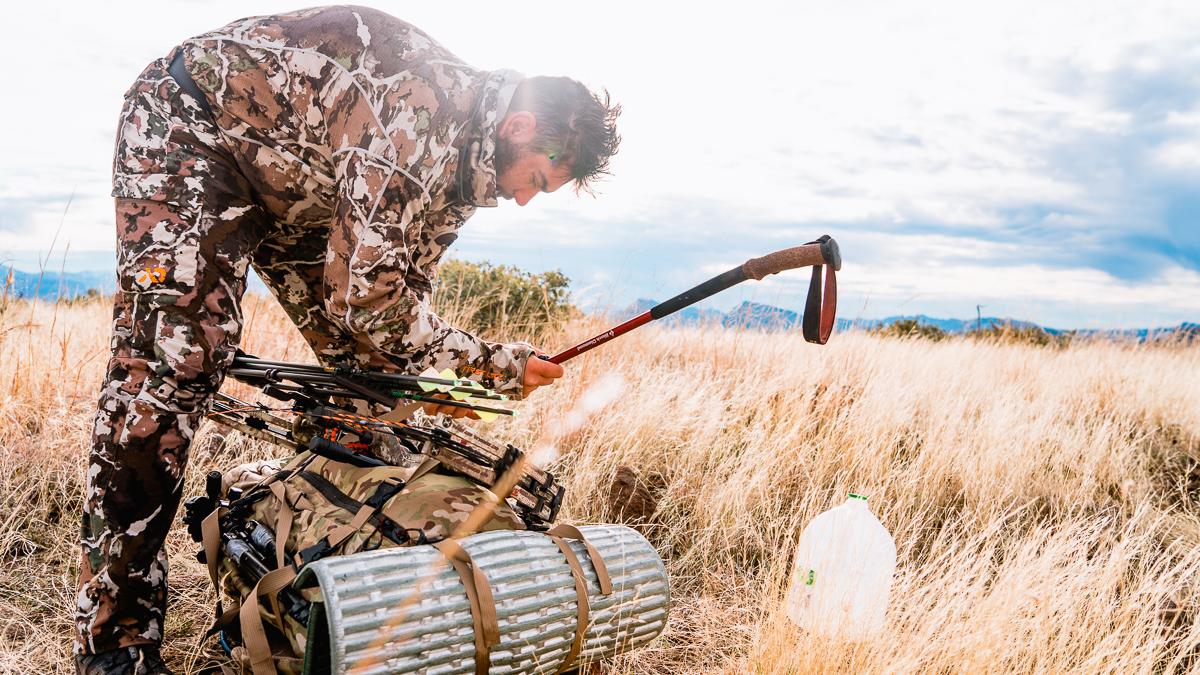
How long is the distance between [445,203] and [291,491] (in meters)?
1.11

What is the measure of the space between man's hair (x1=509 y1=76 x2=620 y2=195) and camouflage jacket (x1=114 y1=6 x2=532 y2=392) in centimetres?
9

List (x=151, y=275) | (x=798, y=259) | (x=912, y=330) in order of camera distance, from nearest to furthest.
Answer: (x=151, y=275) < (x=798, y=259) < (x=912, y=330)

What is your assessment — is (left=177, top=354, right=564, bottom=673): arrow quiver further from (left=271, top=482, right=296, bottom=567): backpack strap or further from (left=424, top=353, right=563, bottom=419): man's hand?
(left=424, top=353, right=563, bottom=419): man's hand

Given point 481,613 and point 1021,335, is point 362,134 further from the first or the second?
point 1021,335

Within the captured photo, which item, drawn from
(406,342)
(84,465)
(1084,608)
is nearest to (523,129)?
(406,342)

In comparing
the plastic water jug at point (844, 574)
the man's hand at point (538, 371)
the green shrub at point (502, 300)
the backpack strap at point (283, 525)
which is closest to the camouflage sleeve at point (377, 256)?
the man's hand at point (538, 371)

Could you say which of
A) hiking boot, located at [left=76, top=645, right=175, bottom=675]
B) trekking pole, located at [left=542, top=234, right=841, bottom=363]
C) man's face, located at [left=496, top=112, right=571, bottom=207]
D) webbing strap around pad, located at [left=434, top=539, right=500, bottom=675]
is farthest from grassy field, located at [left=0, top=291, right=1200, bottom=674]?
man's face, located at [left=496, top=112, right=571, bottom=207]

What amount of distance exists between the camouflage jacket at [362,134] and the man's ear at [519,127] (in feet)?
0.11

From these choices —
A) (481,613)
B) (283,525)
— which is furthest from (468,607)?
(283,525)

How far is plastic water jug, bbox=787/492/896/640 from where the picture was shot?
2.61 meters

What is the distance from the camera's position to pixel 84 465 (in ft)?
12.9

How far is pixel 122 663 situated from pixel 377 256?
1.50 metres

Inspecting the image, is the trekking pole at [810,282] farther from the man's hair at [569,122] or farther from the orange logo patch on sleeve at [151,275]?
the orange logo patch on sleeve at [151,275]

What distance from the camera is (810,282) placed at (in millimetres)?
2633
